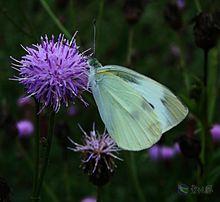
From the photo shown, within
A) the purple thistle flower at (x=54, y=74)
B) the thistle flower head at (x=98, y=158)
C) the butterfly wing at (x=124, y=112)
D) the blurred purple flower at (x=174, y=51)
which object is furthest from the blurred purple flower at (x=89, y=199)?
the blurred purple flower at (x=174, y=51)

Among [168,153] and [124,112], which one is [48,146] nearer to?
[124,112]

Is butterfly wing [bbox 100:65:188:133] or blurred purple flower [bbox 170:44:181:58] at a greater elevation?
blurred purple flower [bbox 170:44:181:58]

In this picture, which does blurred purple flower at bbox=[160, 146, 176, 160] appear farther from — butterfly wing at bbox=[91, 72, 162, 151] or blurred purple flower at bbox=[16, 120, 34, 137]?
butterfly wing at bbox=[91, 72, 162, 151]

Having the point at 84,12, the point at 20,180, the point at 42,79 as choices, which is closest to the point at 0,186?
the point at 42,79

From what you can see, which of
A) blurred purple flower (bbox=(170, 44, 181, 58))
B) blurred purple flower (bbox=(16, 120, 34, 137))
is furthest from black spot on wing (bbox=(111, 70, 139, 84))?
blurred purple flower (bbox=(170, 44, 181, 58))

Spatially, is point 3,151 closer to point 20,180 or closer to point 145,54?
point 20,180

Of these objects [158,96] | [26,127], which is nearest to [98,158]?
[158,96]

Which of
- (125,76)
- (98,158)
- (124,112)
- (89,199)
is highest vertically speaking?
(125,76)
